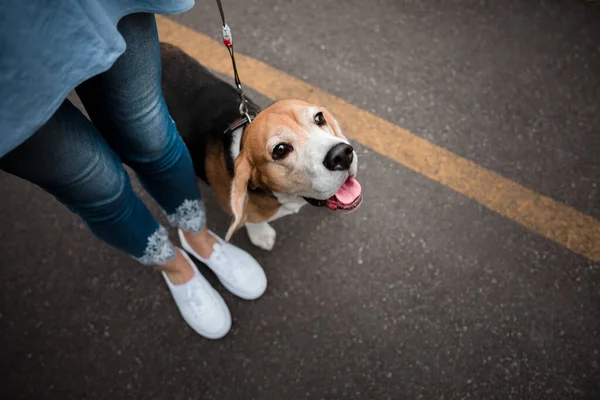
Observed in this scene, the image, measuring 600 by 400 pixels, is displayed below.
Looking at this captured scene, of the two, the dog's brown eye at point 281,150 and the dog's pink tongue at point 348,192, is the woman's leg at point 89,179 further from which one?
the dog's pink tongue at point 348,192

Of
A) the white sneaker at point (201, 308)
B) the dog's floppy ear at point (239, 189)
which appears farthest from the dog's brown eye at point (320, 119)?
the white sneaker at point (201, 308)

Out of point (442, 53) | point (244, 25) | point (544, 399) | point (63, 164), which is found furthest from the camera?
point (244, 25)

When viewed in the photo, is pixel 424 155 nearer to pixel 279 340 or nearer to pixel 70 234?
pixel 279 340

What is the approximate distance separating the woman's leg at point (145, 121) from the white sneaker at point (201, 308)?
0.28 m

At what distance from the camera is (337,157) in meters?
1.58

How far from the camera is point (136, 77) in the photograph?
50.0 inches

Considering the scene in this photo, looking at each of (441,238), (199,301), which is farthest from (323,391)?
(441,238)

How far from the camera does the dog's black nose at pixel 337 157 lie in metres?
1.57

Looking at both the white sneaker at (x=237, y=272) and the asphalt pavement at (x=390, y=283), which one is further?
the white sneaker at (x=237, y=272)

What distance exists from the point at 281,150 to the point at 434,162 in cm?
119

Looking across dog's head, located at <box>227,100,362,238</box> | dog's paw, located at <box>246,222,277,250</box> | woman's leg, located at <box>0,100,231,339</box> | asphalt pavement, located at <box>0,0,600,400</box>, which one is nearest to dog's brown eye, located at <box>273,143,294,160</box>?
dog's head, located at <box>227,100,362,238</box>

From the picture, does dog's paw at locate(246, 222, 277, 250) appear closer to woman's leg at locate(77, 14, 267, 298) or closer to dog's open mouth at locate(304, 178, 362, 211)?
woman's leg at locate(77, 14, 267, 298)

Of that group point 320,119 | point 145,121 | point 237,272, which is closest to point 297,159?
point 320,119

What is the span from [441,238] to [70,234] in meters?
2.03
